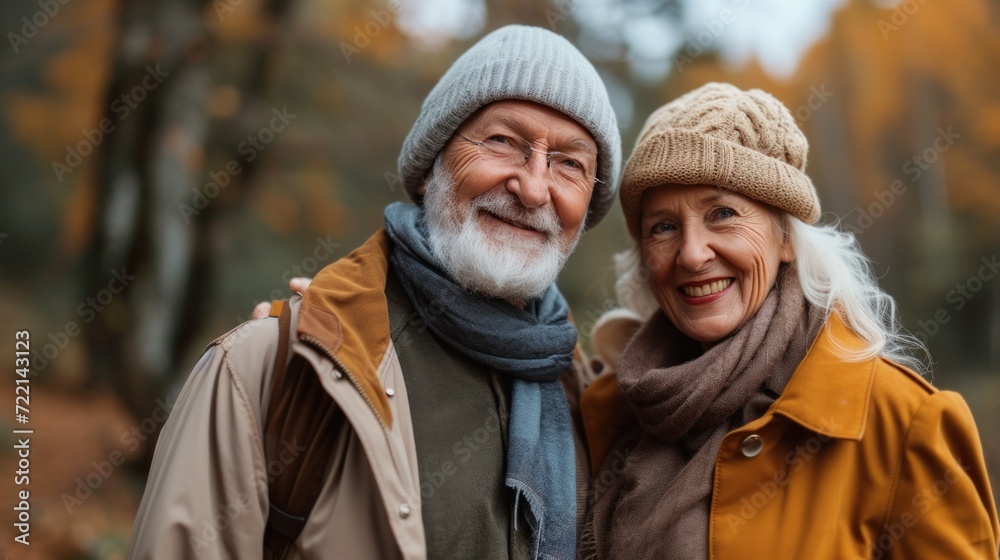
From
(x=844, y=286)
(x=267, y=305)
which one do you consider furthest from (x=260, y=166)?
(x=844, y=286)

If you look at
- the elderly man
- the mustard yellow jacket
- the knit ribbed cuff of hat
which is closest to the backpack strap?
the elderly man

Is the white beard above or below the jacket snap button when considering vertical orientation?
above

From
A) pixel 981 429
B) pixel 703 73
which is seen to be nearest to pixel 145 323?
pixel 703 73

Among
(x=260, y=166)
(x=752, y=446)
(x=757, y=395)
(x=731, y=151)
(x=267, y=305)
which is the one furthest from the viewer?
(x=260, y=166)

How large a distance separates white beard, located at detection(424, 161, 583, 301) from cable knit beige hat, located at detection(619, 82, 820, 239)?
35 centimetres

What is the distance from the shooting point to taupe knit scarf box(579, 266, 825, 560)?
2.24 metres

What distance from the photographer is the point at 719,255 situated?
2473mm

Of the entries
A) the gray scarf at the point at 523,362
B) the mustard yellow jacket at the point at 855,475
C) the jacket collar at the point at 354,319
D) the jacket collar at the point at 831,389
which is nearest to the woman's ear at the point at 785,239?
the jacket collar at the point at 831,389

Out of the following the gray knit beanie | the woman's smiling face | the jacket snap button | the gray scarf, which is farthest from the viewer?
the gray knit beanie

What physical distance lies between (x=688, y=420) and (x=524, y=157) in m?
1.01

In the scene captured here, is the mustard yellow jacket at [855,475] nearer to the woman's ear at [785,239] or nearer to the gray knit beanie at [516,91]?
the woman's ear at [785,239]

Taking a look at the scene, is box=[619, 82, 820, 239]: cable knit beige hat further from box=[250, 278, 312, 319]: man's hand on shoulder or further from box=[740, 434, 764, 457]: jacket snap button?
box=[250, 278, 312, 319]: man's hand on shoulder

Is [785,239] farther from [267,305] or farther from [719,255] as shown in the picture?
[267,305]

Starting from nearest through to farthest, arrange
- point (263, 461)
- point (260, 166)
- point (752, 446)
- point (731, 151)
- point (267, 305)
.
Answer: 1. point (263, 461)
2. point (752, 446)
3. point (731, 151)
4. point (267, 305)
5. point (260, 166)
